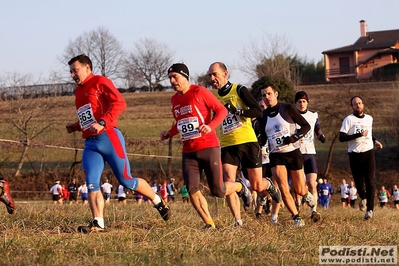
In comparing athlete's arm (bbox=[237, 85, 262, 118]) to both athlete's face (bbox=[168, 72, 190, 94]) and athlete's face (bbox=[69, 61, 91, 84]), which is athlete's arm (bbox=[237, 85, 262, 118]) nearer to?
athlete's face (bbox=[168, 72, 190, 94])

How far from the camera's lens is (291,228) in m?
8.49

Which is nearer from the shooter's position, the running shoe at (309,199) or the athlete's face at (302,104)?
the running shoe at (309,199)

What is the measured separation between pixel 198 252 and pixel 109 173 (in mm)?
34863

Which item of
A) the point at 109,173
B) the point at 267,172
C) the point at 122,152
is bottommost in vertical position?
the point at 109,173

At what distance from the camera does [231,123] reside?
10000 millimetres

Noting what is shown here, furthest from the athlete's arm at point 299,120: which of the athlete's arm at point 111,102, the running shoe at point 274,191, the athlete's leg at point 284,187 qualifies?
the athlete's arm at point 111,102

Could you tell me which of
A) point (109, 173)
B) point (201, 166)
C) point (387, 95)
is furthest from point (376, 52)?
point (201, 166)

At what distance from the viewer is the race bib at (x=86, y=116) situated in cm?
863

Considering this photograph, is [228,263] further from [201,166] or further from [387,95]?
[387,95]

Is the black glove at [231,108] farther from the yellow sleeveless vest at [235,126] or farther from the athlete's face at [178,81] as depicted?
the athlete's face at [178,81]

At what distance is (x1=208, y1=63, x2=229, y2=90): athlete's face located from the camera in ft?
32.5

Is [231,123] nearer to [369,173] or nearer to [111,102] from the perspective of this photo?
[111,102]

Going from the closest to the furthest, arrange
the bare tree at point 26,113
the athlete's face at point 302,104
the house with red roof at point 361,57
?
the athlete's face at point 302,104
the bare tree at point 26,113
the house with red roof at point 361,57

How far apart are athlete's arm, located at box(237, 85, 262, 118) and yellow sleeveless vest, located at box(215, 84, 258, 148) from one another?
8 centimetres
